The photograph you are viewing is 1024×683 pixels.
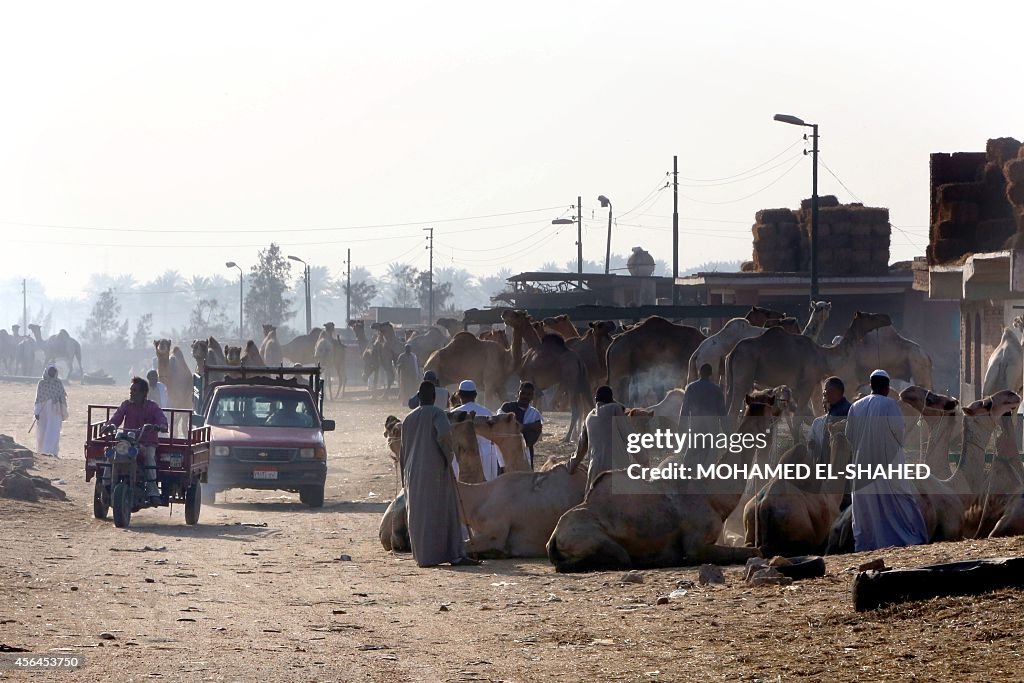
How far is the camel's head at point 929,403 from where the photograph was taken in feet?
45.0

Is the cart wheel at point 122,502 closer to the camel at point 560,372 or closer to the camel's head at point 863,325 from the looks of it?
the camel at point 560,372

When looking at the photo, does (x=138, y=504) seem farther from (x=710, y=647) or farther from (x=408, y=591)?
(x=710, y=647)

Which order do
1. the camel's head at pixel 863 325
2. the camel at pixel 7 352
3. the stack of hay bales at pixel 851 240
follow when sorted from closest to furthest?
the camel's head at pixel 863 325, the stack of hay bales at pixel 851 240, the camel at pixel 7 352

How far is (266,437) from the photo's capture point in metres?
20.2

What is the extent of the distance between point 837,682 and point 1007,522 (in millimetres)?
4637

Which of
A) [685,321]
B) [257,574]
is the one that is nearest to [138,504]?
[257,574]

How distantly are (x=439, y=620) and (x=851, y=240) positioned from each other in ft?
113

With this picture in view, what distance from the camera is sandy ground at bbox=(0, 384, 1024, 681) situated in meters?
8.64

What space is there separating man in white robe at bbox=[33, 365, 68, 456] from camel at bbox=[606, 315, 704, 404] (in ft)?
29.3

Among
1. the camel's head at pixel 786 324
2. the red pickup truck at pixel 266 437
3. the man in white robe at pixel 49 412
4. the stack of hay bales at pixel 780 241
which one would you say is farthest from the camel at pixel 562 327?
the stack of hay bales at pixel 780 241

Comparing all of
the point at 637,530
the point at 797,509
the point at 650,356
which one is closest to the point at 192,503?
the point at 637,530

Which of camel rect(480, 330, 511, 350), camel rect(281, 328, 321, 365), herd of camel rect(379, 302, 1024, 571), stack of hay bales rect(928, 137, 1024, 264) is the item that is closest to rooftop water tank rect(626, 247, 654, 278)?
camel rect(281, 328, 321, 365)

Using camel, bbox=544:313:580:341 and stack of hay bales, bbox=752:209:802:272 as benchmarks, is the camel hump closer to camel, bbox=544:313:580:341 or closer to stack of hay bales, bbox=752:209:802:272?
camel, bbox=544:313:580:341

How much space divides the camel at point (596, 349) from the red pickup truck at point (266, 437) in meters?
7.87
